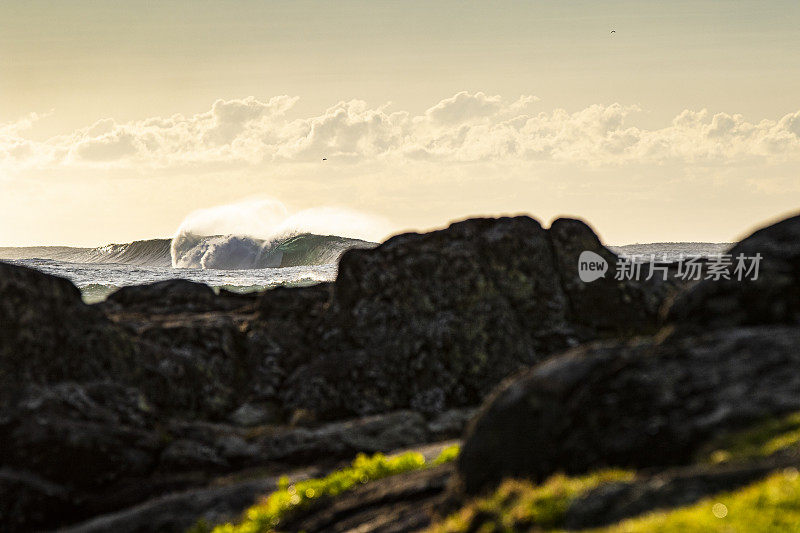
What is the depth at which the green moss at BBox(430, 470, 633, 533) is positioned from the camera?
8.98 metres

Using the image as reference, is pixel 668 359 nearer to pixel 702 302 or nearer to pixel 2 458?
pixel 702 302

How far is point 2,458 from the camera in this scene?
799 inches

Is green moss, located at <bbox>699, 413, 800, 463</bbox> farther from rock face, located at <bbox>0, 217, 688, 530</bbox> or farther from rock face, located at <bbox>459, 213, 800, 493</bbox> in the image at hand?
rock face, located at <bbox>0, 217, 688, 530</bbox>

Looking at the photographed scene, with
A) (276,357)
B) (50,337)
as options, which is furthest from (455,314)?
(50,337)

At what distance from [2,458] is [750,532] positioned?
19.4 meters

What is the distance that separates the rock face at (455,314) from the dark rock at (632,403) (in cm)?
1450

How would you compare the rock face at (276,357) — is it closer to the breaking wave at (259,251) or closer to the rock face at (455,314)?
the rock face at (455,314)

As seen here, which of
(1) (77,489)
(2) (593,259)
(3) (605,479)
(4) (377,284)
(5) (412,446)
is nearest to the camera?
(3) (605,479)

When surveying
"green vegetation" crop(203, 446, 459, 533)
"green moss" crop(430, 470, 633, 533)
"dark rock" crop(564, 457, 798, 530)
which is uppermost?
"dark rock" crop(564, 457, 798, 530)

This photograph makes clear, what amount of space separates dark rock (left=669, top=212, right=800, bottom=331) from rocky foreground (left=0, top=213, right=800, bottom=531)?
0.04 m

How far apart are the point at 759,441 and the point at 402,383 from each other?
17639 mm

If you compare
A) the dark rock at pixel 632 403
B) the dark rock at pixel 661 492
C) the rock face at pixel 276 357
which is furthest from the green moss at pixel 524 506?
the rock face at pixel 276 357

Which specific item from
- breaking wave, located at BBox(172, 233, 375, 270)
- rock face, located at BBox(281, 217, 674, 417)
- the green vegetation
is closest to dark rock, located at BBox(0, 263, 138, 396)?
rock face, located at BBox(281, 217, 674, 417)

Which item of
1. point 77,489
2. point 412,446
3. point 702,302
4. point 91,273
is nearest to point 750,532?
point 702,302
